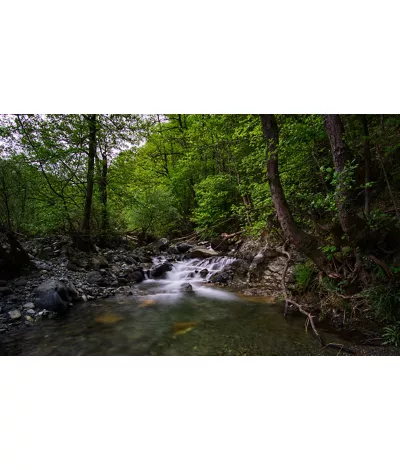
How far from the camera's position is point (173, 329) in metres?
4.15

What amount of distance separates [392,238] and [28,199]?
7.70 meters

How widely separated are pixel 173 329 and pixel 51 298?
2.47 m

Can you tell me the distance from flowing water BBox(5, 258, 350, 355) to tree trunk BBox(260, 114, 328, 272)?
115cm

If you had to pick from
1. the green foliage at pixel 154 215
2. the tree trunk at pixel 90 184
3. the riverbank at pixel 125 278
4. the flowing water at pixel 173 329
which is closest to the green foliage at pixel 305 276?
the riverbank at pixel 125 278

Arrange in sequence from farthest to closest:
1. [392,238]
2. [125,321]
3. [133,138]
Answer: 1. [133,138]
2. [125,321]
3. [392,238]

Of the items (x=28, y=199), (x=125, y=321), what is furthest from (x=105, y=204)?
(x=125, y=321)

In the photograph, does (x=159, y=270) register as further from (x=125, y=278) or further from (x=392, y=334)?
(x=392, y=334)

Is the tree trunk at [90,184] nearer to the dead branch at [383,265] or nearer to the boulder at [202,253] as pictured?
the boulder at [202,253]

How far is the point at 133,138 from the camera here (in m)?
8.10

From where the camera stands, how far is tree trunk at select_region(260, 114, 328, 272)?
416 centimetres

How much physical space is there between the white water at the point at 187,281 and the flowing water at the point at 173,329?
276 mm

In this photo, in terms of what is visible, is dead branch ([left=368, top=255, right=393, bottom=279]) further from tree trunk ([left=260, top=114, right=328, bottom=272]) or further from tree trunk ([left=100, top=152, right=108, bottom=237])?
tree trunk ([left=100, top=152, right=108, bottom=237])
